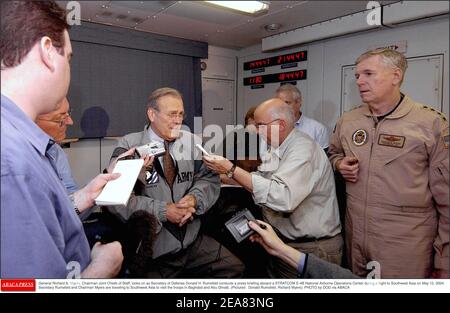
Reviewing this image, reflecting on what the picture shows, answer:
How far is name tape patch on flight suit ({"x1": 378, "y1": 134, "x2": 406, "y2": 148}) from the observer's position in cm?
98

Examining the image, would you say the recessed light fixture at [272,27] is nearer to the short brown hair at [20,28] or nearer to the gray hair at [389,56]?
the gray hair at [389,56]

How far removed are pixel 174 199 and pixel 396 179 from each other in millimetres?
806

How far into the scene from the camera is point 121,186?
71 cm

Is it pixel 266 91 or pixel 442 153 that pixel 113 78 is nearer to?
pixel 266 91

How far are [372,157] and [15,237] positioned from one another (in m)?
1.03

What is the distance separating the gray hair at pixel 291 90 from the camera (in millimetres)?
1152

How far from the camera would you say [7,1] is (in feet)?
1.65

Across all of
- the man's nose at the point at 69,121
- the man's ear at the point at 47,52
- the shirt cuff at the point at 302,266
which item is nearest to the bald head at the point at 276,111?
the shirt cuff at the point at 302,266

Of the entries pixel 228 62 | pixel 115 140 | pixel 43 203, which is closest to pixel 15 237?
pixel 43 203

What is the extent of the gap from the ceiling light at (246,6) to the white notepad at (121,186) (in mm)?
491

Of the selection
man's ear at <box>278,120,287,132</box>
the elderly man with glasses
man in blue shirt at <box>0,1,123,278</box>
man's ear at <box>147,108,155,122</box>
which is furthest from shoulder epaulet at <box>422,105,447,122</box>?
man in blue shirt at <box>0,1,123,278</box>

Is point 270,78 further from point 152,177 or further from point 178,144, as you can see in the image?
point 152,177

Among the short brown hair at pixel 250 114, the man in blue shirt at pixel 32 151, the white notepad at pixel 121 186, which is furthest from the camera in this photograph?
the short brown hair at pixel 250 114

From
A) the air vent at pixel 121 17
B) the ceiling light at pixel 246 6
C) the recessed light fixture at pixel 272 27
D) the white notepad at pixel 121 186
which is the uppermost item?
the ceiling light at pixel 246 6
